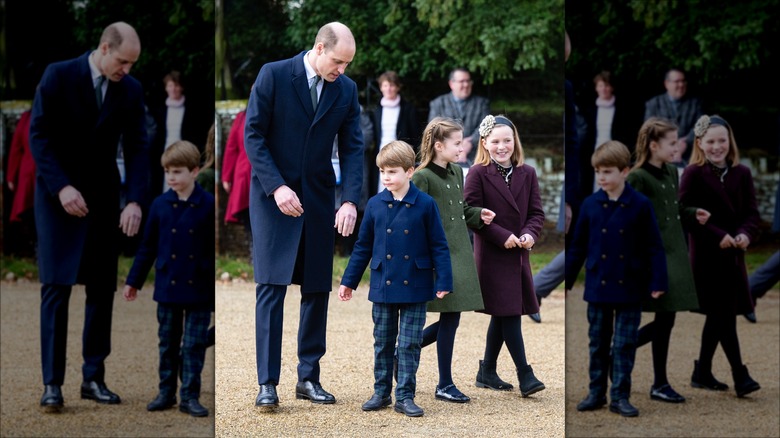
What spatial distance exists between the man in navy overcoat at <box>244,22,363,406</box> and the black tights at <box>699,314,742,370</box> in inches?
99.8

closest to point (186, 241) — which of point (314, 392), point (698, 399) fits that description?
point (314, 392)

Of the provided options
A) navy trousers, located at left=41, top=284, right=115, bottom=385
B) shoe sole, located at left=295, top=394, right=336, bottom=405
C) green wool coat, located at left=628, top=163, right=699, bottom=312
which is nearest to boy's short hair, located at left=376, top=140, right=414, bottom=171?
shoe sole, located at left=295, top=394, right=336, bottom=405

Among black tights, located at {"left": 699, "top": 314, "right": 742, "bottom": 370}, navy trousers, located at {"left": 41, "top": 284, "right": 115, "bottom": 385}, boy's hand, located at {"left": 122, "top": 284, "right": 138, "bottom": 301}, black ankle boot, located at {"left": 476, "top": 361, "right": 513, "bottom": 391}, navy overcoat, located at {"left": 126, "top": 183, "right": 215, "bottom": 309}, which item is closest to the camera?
black ankle boot, located at {"left": 476, "top": 361, "right": 513, "bottom": 391}

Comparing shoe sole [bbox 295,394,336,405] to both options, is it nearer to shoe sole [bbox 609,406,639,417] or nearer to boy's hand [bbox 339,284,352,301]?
boy's hand [bbox 339,284,352,301]

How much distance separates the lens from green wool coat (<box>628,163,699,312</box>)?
6.39 m

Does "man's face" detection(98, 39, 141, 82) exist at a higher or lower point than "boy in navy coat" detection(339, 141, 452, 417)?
higher

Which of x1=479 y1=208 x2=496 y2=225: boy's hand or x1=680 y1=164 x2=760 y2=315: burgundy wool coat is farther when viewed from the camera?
x1=680 y1=164 x2=760 y2=315: burgundy wool coat

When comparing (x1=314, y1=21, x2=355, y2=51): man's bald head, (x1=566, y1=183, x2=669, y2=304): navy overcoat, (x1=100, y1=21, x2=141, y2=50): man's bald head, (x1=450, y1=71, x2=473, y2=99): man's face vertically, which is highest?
(x1=100, y1=21, x2=141, y2=50): man's bald head

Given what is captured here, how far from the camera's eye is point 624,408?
22.5ft

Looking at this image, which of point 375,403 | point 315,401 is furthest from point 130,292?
point 375,403

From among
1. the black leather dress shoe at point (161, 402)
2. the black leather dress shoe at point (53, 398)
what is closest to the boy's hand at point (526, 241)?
the black leather dress shoe at point (161, 402)

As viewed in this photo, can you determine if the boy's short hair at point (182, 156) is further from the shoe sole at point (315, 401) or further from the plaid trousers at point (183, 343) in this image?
the shoe sole at point (315, 401)

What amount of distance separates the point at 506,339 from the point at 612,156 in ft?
3.94

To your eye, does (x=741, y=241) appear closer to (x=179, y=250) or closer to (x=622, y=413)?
(x=622, y=413)
